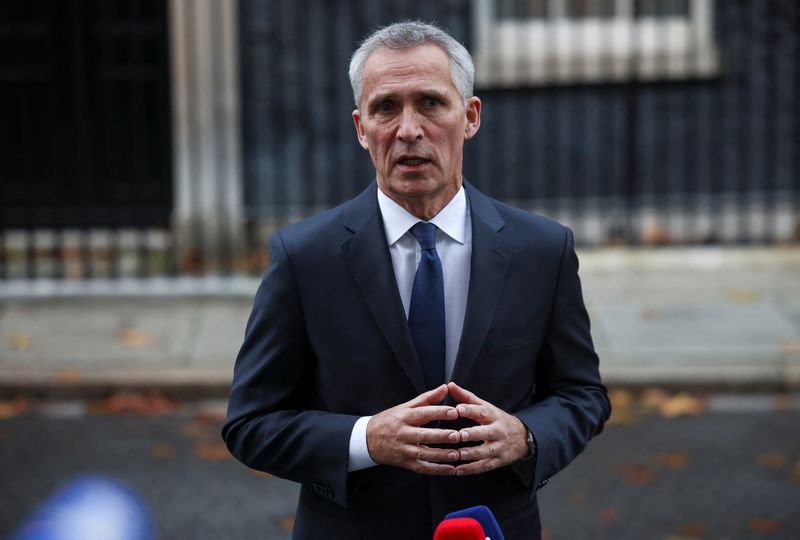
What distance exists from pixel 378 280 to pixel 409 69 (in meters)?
0.44

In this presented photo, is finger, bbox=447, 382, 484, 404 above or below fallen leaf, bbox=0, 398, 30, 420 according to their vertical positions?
above

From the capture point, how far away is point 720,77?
474 inches

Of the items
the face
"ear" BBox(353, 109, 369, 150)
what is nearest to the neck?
the face

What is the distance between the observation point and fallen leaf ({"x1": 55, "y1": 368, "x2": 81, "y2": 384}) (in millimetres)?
8602

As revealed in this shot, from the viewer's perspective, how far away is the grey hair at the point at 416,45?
9.28 feet

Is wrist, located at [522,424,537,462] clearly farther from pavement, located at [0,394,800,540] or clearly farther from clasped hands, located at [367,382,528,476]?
pavement, located at [0,394,800,540]

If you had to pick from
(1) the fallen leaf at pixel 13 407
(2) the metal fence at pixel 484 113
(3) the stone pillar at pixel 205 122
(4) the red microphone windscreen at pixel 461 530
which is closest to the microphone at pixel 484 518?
(4) the red microphone windscreen at pixel 461 530

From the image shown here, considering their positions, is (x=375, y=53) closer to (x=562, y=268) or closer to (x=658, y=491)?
(x=562, y=268)

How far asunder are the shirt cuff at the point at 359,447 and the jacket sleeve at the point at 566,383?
319mm

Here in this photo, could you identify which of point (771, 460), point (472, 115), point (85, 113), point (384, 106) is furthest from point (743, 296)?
point (384, 106)

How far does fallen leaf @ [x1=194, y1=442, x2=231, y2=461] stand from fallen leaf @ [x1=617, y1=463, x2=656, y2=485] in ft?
6.59

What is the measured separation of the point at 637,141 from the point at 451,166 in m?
9.32

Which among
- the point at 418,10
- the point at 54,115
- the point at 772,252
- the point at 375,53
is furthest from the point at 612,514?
the point at 54,115

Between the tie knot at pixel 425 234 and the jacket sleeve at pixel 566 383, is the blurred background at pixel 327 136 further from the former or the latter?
the tie knot at pixel 425 234
